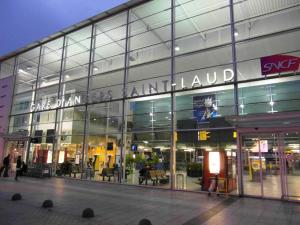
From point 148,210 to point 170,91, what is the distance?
23.9ft

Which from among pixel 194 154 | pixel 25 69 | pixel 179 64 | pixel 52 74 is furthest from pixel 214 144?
pixel 25 69

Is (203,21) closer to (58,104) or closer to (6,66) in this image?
(58,104)

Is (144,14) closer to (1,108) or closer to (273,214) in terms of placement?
(273,214)

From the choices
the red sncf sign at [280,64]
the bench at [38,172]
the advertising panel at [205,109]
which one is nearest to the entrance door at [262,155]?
the red sncf sign at [280,64]

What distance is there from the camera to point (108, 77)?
21.8 meters

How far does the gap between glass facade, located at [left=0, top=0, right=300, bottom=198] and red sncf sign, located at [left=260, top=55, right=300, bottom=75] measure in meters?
0.26

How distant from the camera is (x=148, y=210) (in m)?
7.87

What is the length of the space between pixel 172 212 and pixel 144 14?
12404mm

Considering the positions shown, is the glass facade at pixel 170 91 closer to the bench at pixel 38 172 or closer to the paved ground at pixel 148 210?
the bench at pixel 38 172

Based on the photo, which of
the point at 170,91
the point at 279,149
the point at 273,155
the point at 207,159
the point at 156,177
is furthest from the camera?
the point at 156,177

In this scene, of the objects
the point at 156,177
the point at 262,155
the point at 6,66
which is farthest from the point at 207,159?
the point at 6,66

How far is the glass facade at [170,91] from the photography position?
13.7 metres

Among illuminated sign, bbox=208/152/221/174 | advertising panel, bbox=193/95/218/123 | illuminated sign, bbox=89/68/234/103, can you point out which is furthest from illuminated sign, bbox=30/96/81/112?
illuminated sign, bbox=208/152/221/174

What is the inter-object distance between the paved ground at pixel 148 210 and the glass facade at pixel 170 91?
221 centimetres
